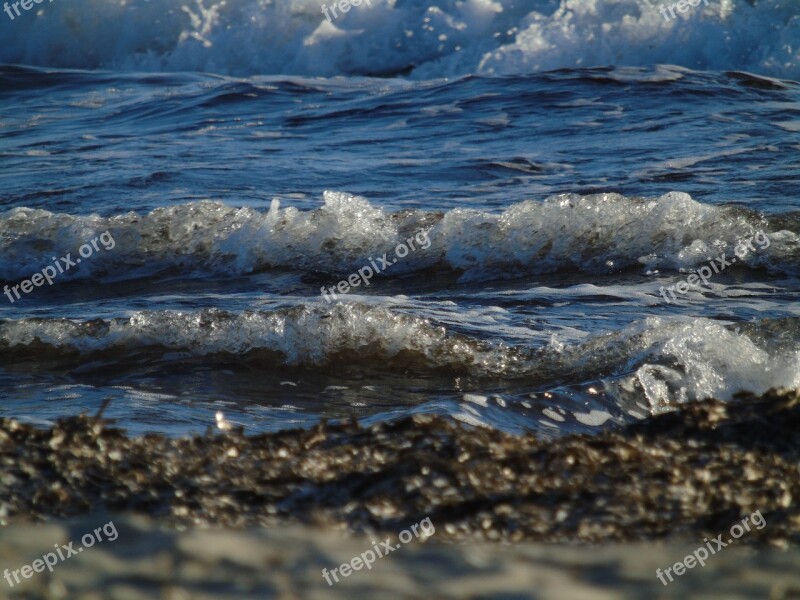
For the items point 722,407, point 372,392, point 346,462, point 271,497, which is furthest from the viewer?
point 372,392

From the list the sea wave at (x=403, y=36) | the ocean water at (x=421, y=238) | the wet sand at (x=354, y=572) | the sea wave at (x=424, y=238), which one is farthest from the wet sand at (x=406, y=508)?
the sea wave at (x=403, y=36)

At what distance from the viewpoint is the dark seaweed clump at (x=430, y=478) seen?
2361 mm

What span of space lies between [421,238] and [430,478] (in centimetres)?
390

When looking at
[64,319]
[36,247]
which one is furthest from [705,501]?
[36,247]

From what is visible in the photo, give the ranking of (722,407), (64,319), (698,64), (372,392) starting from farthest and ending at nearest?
(698,64)
(64,319)
(372,392)
(722,407)

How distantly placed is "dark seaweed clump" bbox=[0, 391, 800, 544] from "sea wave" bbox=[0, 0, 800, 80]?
1208 centimetres

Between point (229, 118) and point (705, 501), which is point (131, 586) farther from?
point (229, 118)

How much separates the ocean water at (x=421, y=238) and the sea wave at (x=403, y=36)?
0.23 ft

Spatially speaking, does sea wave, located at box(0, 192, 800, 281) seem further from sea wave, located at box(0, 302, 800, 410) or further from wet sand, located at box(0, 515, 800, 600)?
wet sand, located at box(0, 515, 800, 600)

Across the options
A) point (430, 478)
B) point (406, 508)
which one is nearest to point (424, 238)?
point (430, 478)

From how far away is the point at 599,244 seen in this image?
6.14 m

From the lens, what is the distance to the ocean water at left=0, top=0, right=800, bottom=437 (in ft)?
13.1

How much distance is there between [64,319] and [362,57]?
12632mm

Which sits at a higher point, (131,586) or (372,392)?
(131,586)
